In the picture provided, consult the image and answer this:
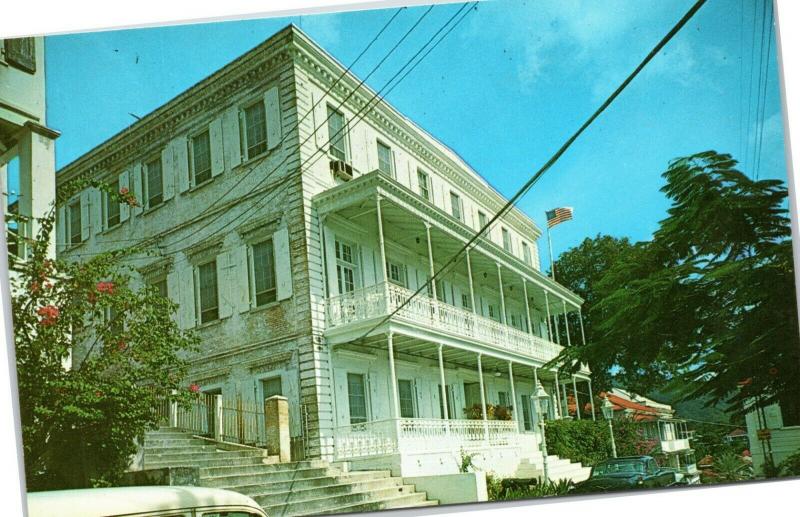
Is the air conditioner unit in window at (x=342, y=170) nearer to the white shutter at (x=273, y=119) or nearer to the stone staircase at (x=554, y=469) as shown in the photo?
the white shutter at (x=273, y=119)

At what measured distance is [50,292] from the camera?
30.9 feet

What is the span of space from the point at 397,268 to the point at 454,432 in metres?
2.61

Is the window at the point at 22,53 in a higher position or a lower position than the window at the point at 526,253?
higher

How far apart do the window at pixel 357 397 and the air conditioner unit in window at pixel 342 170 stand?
2837 mm

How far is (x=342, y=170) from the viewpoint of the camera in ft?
35.1

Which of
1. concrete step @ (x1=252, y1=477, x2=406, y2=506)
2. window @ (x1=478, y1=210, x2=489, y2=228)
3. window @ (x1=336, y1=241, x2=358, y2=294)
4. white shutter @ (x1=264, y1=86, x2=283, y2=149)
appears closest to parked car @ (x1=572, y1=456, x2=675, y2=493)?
concrete step @ (x1=252, y1=477, x2=406, y2=506)

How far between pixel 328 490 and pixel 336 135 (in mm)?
4940

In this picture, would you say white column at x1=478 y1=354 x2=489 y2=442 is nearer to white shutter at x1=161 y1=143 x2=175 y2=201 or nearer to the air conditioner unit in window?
the air conditioner unit in window

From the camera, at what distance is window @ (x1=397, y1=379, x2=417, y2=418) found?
Result: 34.1 feet

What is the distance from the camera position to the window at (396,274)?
11.1m

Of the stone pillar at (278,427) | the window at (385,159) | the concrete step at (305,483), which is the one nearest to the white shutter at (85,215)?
the stone pillar at (278,427)

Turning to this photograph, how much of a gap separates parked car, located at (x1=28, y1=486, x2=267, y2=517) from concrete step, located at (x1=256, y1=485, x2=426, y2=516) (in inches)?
135

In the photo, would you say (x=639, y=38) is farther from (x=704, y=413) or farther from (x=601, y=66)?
(x=704, y=413)

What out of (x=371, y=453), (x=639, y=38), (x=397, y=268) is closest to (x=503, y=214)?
(x=397, y=268)
